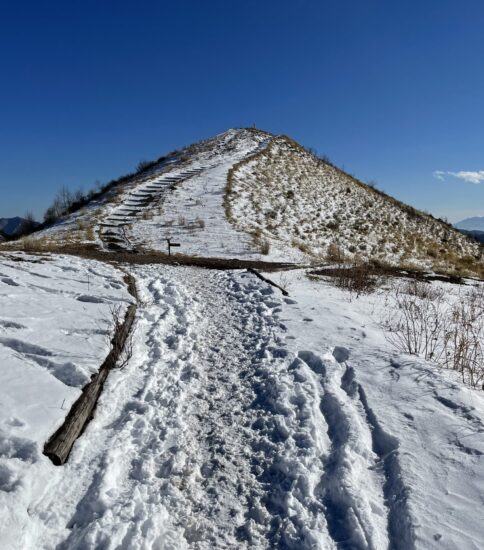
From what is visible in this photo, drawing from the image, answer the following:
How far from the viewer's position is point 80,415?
11.4 ft

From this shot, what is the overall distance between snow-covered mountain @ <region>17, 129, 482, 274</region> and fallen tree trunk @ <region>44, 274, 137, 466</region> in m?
10.0

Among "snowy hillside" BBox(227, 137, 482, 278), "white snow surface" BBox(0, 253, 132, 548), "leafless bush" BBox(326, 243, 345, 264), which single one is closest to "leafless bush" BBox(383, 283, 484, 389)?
"white snow surface" BBox(0, 253, 132, 548)

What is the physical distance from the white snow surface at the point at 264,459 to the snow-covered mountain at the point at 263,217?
10127mm

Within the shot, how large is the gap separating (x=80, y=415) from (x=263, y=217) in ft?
58.8

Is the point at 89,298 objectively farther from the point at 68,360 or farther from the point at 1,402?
the point at 1,402

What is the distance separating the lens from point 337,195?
2658cm

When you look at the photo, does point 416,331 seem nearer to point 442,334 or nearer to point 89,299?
point 442,334

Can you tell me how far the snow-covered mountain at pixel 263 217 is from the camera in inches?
664

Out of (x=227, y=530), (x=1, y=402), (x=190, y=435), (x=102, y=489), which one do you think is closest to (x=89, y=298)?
(x=1, y=402)

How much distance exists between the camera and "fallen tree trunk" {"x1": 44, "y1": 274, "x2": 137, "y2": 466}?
9.93ft

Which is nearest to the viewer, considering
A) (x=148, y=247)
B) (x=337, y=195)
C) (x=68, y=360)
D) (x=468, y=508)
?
(x=468, y=508)

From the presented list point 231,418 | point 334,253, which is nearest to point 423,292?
point 231,418

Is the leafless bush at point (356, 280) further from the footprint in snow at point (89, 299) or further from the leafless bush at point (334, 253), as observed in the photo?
the footprint in snow at point (89, 299)

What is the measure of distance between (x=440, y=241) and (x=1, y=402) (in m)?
25.3
